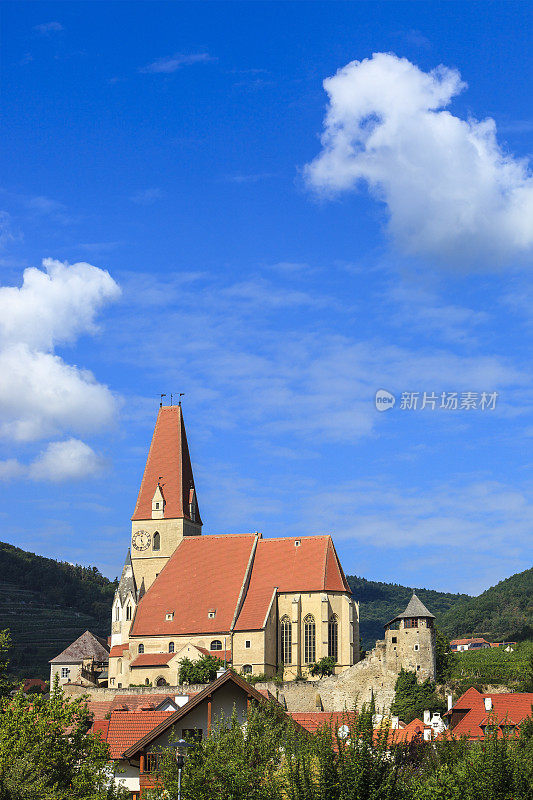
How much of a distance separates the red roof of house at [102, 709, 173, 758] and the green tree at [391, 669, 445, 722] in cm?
3441

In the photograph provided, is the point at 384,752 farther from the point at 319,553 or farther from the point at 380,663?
the point at 319,553

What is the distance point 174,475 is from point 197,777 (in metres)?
68.4

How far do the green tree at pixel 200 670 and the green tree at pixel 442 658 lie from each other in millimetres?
15340

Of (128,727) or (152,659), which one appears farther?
(152,659)

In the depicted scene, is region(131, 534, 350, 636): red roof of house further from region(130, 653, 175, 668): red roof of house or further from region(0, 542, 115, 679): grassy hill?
region(0, 542, 115, 679): grassy hill

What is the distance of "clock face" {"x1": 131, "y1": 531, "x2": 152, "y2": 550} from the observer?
90.9m

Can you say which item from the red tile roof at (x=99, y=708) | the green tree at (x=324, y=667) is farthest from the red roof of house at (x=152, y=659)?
the red tile roof at (x=99, y=708)

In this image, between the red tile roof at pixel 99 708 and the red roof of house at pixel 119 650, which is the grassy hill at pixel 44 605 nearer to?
the red roof of house at pixel 119 650

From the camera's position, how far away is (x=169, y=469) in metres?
93.5

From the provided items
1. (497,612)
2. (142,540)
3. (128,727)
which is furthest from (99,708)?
(497,612)

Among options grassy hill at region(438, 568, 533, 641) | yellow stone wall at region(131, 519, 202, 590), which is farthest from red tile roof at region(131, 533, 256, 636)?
grassy hill at region(438, 568, 533, 641)

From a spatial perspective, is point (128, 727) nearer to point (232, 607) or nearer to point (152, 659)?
point (152, 659)

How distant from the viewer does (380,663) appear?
73.4 metres

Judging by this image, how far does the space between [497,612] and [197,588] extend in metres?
101
